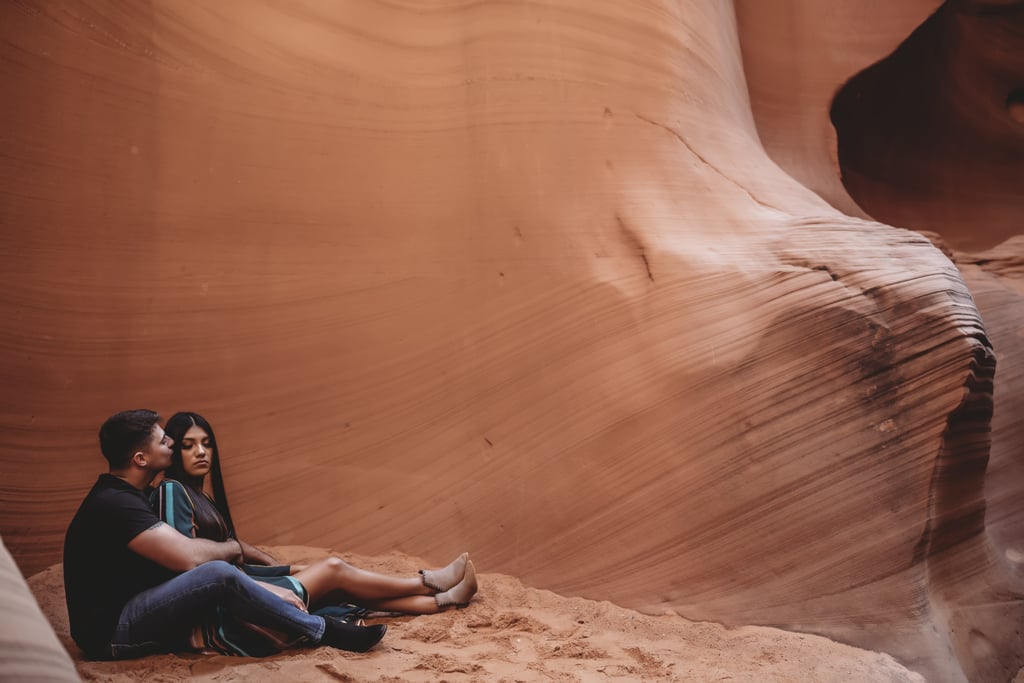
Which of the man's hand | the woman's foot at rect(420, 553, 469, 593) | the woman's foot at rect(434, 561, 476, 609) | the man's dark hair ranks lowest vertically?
the woman's foot at rect(434, 561, 476, 609)

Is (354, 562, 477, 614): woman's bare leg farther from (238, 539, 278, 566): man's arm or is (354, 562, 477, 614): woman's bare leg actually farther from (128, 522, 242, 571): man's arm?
(128, 522, 242, 571): man's arm

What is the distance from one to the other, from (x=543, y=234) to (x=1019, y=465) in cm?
326

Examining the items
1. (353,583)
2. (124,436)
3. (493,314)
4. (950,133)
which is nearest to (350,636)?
(353,583)

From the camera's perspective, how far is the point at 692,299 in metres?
4.00

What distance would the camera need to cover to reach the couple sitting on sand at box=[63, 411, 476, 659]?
3.00 meters

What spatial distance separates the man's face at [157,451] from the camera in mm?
3234

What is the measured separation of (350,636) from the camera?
124 inches

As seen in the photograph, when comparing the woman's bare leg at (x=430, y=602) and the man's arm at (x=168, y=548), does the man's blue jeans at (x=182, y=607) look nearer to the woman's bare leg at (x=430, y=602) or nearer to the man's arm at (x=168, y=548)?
the man's arm at (x=168, y=548)

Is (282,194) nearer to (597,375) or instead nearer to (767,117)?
(597,375)

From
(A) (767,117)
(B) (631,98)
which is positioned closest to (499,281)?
(B) (631,98)

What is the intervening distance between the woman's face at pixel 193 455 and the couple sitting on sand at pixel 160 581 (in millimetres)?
59

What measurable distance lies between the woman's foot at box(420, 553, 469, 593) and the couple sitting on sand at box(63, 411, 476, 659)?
48 cm

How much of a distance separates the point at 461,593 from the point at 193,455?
1.17 metres

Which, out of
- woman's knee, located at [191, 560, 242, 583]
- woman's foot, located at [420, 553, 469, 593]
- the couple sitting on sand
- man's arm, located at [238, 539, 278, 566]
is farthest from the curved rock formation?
woman's knee, located at [191, 560, 242, 583]
